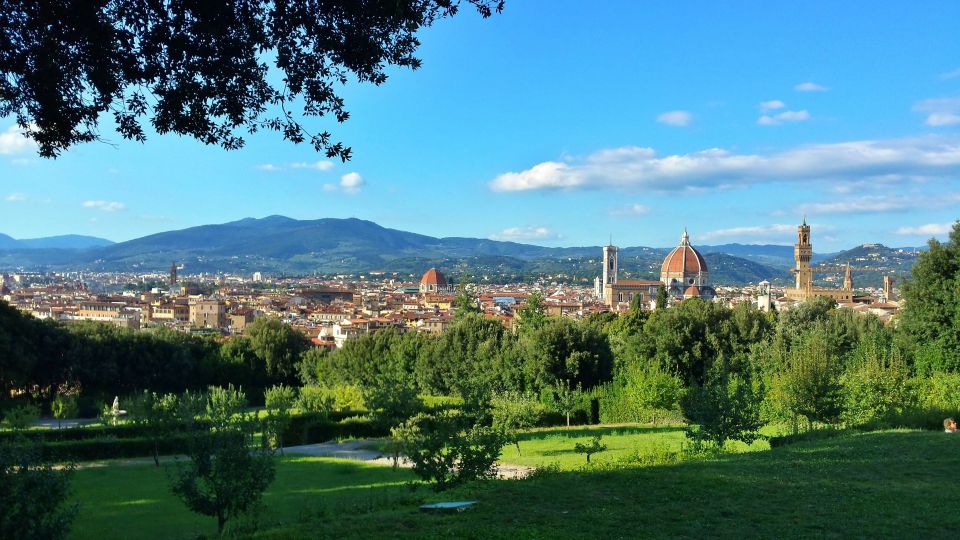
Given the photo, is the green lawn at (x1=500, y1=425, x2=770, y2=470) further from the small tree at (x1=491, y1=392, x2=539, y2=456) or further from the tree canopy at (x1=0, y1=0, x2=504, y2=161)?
the tree canopy at (x1=0, y1=0, x2=504, y2=161)

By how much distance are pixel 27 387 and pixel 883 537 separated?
39924 millimetres

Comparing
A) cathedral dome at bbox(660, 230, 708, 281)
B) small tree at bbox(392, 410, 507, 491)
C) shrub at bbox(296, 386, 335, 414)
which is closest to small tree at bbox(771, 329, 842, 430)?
small tree at bbox(392, 410, 507, 491)

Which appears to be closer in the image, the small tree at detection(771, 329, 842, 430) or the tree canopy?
the tree canopy

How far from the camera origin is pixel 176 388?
136 ft

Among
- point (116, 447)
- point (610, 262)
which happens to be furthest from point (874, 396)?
point (610, 262)

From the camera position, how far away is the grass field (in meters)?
7.55

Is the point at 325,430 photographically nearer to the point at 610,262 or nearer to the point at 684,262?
the point at 684,262

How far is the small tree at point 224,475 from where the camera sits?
9.17 m

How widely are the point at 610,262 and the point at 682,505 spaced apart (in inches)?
6794

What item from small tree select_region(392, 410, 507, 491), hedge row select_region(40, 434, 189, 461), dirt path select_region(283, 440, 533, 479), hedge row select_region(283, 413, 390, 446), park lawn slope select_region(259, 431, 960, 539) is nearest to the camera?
park lawn slope select_region(259, 431, 960, 539)

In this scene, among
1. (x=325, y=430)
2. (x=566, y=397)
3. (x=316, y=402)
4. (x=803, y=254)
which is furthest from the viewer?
(x=803, y=254)

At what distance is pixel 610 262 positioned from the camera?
587 ft

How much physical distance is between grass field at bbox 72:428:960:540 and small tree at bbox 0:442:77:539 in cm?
196

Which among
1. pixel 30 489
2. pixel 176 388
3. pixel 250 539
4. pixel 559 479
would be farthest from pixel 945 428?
pixel 176 388
